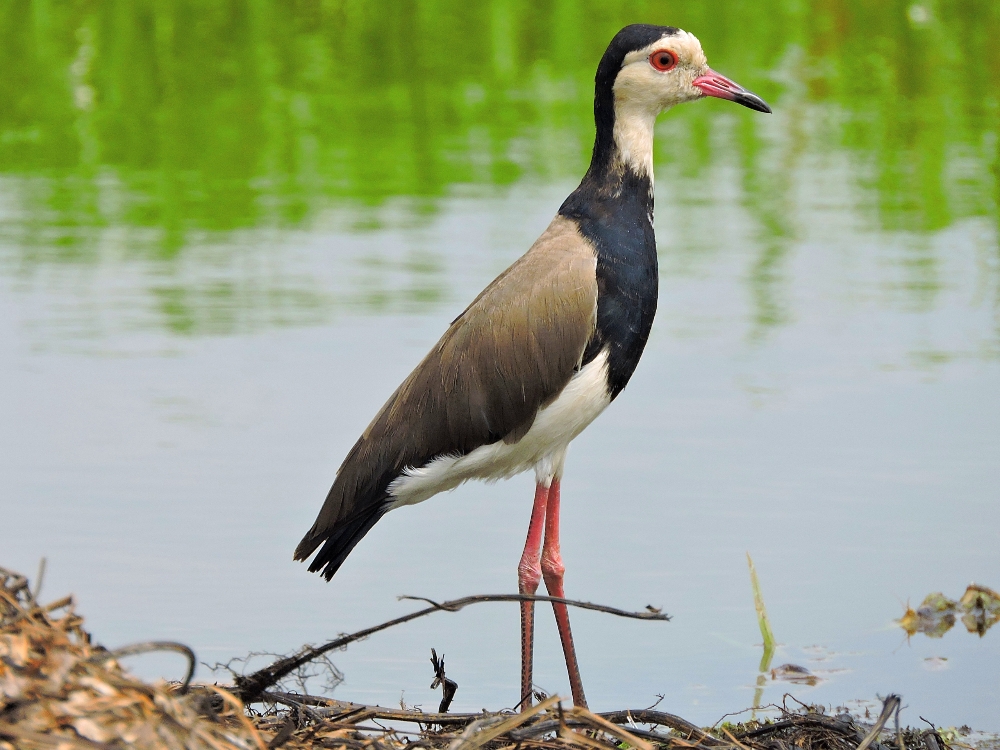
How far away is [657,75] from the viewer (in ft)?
19.0

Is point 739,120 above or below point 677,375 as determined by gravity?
above

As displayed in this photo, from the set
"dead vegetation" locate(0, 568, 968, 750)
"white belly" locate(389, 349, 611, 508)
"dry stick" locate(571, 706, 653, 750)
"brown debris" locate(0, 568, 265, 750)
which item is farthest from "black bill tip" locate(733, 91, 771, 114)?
"brown debris" locate(0, 568, 265, 750)

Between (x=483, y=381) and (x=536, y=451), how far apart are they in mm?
335

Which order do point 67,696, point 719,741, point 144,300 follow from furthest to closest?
point 144,300
point 719,741
point 67,696

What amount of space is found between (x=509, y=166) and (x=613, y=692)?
6803 mm

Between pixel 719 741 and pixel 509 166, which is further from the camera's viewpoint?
pixel 509 166

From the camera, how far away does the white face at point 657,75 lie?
5.79 meters

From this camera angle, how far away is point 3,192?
11.7 m

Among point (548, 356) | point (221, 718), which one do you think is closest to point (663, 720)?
point (221, 718)

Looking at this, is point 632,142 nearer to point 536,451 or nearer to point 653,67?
point 653,67

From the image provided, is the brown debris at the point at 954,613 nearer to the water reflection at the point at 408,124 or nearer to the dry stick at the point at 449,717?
the dry stick at the point at 449,717

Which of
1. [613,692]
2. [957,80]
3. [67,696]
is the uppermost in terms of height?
[957,80]

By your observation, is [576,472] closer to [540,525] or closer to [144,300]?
[540,525]

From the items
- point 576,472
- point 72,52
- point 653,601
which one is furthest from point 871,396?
point 72,52
